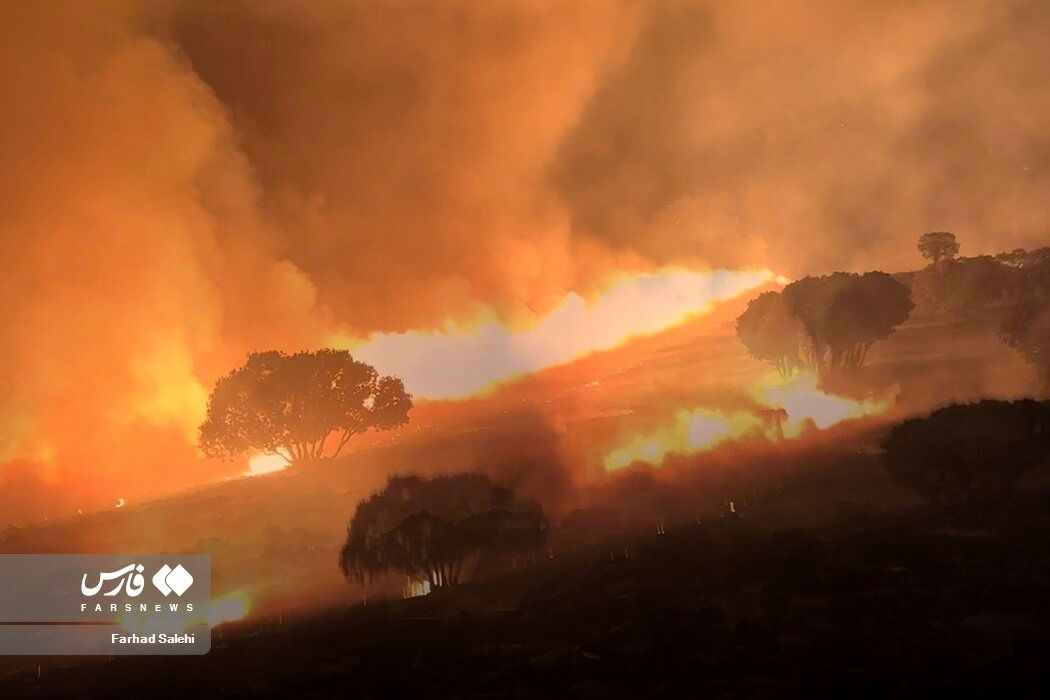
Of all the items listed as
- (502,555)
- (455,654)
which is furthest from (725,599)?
(502,555)

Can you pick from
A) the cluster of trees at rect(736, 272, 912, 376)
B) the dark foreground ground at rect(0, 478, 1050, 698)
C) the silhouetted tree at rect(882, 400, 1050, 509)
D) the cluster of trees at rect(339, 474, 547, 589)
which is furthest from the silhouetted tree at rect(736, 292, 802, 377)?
the cluster of trees at rect(339, 474, 547, 589)

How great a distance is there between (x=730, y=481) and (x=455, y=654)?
25314mm

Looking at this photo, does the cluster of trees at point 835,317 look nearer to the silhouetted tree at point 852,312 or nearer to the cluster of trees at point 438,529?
the silhouetted tree at point 852,312

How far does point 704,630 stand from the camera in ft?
85.7

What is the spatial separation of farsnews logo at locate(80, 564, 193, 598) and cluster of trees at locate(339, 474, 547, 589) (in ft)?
30.1

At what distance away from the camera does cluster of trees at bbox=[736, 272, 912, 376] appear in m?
62.1

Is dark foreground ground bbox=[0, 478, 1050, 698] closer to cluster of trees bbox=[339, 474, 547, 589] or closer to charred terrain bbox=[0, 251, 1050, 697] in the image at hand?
charred terrain bbox=[0, 251, 1050, 697]

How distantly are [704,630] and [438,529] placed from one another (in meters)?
16.6

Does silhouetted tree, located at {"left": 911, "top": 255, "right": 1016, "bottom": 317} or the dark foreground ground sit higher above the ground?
silhouetted tree, located at {"left": 911, "top": 255, "right": 1016, "bottom": 317}

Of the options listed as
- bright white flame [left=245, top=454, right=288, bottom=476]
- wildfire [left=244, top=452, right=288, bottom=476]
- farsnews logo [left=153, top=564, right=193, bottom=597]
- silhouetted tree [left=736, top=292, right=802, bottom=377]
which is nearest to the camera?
farsnews logo [left=153, top=564, right=193, bottom=597]

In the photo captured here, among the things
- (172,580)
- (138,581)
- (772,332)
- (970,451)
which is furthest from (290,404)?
(970,451)

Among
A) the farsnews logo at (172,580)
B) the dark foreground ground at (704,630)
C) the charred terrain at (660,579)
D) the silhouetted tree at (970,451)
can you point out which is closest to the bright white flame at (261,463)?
the charred terrain at (660,579)

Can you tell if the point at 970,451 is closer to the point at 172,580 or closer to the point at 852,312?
the point at 852,312

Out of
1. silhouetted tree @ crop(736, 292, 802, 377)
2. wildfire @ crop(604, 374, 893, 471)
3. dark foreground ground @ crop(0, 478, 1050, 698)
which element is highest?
silhouetted tree @ crop(736, 292, 802, 377)
